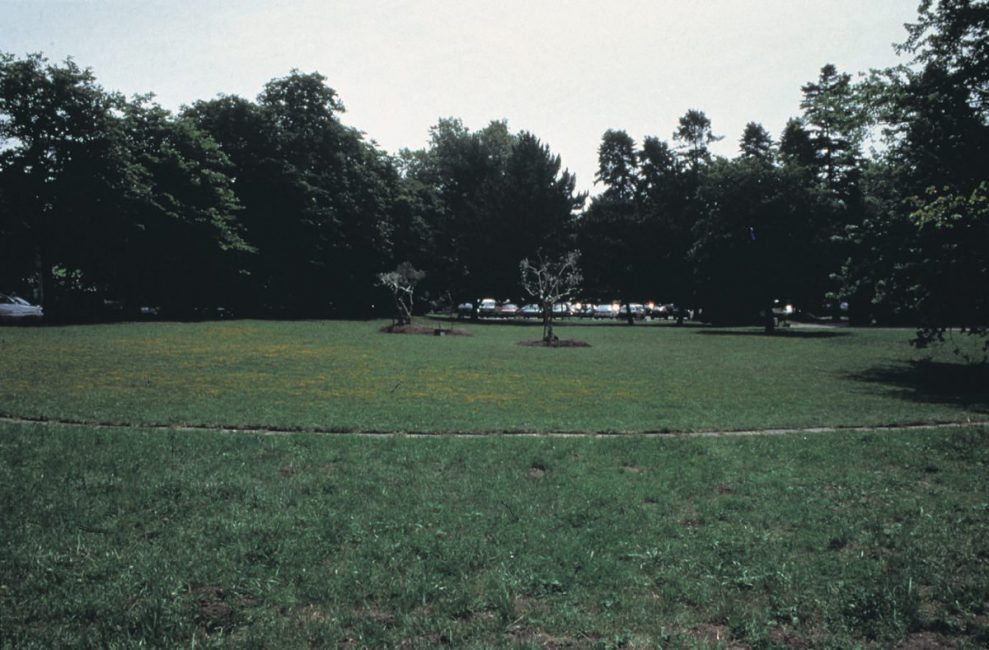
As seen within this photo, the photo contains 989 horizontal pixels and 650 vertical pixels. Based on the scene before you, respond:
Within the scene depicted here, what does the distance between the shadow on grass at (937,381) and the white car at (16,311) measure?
49832 mm

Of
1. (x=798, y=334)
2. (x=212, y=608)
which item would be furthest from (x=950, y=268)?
(x=798, y=334)

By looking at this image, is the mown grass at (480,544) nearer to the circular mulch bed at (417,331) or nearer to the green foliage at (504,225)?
the circular mulch bed at (417,331)

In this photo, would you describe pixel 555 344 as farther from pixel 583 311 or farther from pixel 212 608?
pixel 583 311

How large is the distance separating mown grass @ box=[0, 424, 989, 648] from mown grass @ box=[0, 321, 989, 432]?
2.28m

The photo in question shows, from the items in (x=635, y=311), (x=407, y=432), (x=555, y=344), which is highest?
(x=635, y=311)

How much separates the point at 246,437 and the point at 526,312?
79770mm

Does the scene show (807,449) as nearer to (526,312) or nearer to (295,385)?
(295,385)

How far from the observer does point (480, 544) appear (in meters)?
5.97

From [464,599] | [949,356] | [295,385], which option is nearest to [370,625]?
[464,599]

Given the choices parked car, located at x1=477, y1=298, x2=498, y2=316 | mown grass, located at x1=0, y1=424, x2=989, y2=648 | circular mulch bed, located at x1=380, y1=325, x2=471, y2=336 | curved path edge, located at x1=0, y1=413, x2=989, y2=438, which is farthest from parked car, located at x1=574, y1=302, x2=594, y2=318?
mown grass, located at x1=0, y1=424, x2=989, y2=648

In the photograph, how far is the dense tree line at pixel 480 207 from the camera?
20.5 m

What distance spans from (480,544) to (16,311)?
51.6 m

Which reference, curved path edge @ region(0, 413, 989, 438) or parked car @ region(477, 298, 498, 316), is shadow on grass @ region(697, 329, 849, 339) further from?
parked car @ region(477, 298, 498, 316)

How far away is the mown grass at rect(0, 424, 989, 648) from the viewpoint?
4.52 meters
